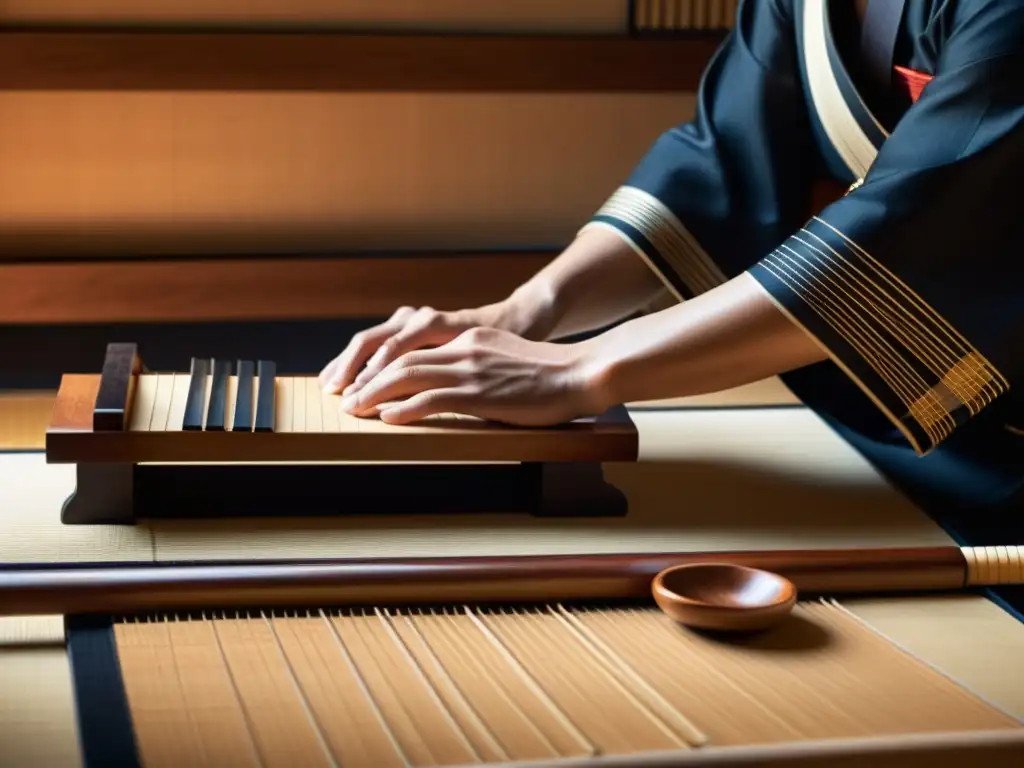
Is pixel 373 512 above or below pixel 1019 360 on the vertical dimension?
below

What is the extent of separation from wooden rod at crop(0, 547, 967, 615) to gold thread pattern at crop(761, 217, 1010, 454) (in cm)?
21

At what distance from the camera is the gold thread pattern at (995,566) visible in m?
1.31

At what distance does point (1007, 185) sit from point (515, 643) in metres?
0.72

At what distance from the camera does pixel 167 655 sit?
44.7 inches

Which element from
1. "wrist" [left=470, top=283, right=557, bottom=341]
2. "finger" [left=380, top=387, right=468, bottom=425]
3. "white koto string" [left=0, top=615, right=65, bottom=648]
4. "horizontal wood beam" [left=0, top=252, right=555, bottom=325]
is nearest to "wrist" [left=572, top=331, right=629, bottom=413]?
"finger" [left=380, top=387, right=468, bottom=425]

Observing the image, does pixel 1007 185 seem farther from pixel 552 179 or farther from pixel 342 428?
pixel 552 179

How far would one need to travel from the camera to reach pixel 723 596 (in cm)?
124

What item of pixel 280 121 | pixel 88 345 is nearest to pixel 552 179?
pixel 280 121

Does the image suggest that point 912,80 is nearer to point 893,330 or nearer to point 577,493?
point 893,330

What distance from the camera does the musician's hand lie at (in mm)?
1612

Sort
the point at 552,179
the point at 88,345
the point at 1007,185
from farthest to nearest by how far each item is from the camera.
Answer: the point at 552,179, the point at 88,345, the point at 1007,185

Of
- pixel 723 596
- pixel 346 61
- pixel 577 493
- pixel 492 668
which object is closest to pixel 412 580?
pixel 492 668

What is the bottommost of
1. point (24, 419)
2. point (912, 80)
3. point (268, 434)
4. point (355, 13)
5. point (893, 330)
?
point (24, 419)

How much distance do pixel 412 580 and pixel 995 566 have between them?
545mm
